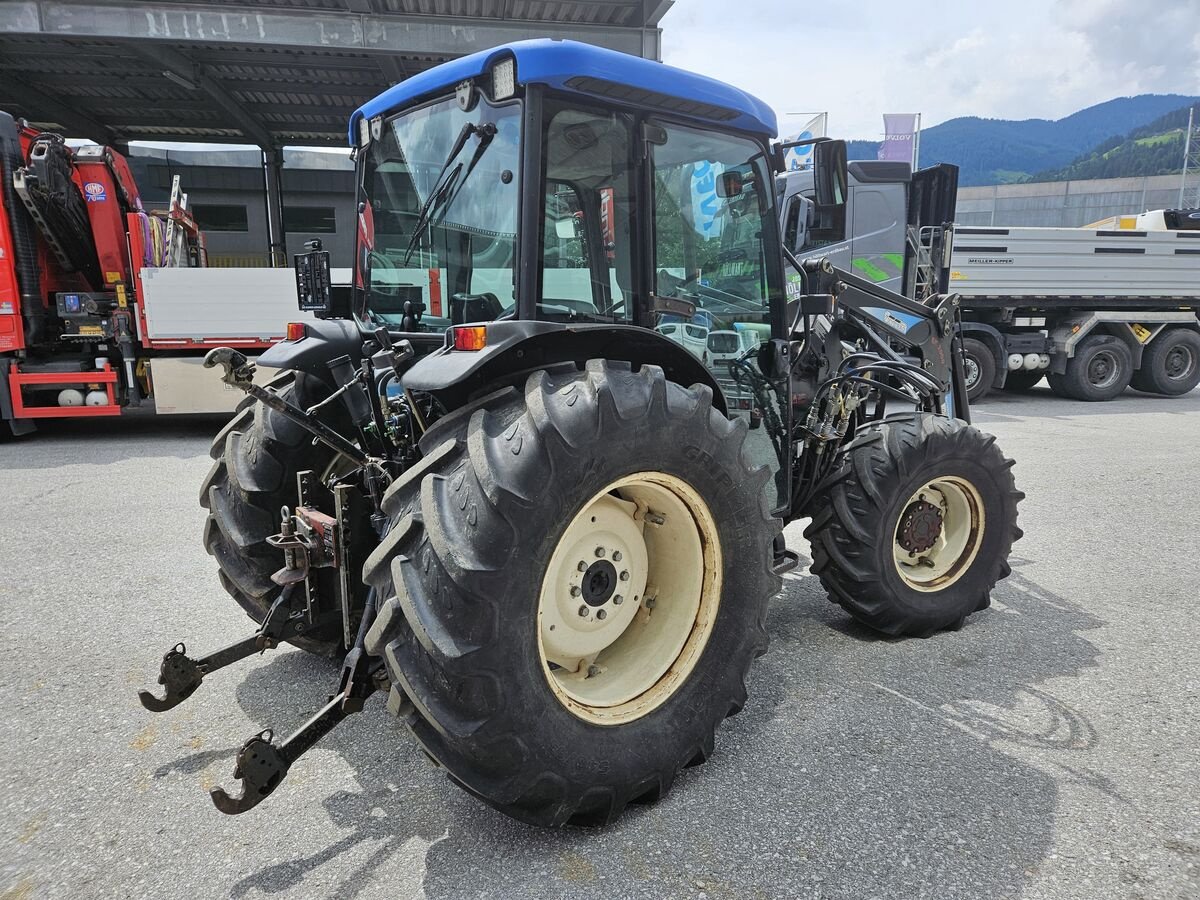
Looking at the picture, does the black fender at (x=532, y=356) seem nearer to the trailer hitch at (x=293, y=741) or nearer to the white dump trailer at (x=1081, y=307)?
the trailer hitch at (x=293, y=741)

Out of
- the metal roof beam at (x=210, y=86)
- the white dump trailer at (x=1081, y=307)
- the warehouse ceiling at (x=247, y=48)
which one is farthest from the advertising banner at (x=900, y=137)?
the metal roof beam at (x=210, y=86)

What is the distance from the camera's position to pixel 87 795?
2.45 m

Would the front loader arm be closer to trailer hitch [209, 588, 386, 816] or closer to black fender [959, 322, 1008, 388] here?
trailer hitch [209, 588, 386, 816]

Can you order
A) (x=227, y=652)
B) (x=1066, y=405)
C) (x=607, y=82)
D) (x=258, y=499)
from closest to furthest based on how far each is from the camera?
(x=607, y=82)
(x=227, y=652)
(x=258, y=499)
(x=1066, y=405)

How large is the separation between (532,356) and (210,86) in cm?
1263

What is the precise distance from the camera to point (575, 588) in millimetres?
2453

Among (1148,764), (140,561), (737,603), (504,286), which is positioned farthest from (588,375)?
(140,561)

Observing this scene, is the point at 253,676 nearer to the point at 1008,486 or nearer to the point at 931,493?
the point at 931,493

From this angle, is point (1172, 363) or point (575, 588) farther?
point (1172, 363)

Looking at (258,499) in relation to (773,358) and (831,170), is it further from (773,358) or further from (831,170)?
(831,170)

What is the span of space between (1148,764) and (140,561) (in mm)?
5114

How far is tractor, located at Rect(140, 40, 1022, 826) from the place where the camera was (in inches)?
81.0

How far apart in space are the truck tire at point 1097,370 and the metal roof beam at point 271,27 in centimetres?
847

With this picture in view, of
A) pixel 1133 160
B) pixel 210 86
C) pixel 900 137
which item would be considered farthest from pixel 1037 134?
pixel 210 86
